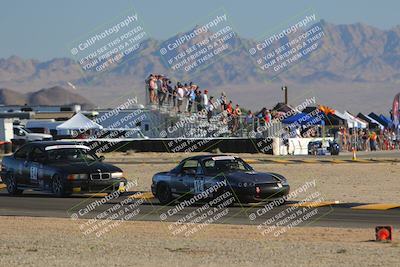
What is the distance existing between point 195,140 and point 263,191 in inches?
861

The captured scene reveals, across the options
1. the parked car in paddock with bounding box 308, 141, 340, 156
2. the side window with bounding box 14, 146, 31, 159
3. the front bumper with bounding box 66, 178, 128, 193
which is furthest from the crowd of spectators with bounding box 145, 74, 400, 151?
the front bumper with bounding box 66, 178, 128, 193

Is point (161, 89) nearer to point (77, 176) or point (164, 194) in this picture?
point (77, 176)

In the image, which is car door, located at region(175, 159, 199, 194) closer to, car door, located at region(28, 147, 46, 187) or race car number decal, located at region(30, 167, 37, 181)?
car door, located at region(28, 147, 46, 187)

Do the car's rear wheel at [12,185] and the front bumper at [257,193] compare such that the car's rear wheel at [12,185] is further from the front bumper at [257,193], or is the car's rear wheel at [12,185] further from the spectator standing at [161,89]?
the spectator standing at [161,89]

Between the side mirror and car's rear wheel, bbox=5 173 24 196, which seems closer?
the side mirror

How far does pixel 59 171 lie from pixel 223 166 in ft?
13.2

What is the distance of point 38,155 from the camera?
24.2m

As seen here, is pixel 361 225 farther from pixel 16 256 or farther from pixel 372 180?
pixel 372 180

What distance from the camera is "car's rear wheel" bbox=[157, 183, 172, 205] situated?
21.8 metres

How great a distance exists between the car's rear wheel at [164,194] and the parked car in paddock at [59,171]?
1664 mm

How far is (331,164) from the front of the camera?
1401 inches

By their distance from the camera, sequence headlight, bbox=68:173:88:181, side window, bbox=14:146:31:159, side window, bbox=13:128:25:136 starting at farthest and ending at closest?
side window, bbox=13:128:25:136, side window, bbox=14:146:31:159, headlight, bbox=68:173:88:181

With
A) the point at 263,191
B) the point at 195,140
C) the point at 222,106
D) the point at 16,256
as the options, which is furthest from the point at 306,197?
the point at 222,106

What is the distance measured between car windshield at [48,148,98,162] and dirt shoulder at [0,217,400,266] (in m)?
6.80
